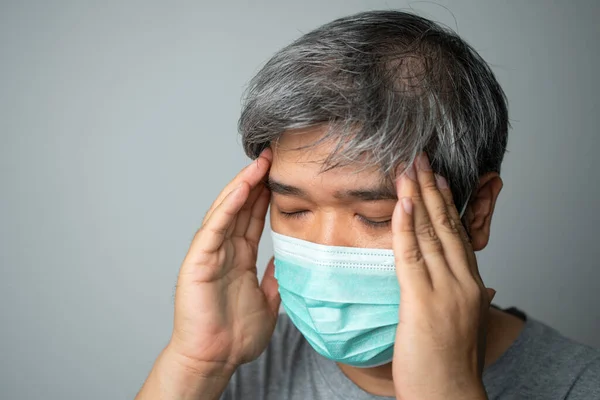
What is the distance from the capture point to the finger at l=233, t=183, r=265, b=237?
229cm

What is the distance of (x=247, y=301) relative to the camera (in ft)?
7.37

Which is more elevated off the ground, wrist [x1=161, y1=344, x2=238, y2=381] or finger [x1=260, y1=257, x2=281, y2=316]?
finger [x1=260, y1=257, x2=281, y2=316]

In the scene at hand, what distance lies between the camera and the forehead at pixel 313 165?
1810 millimetres

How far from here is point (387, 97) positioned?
5.91ft

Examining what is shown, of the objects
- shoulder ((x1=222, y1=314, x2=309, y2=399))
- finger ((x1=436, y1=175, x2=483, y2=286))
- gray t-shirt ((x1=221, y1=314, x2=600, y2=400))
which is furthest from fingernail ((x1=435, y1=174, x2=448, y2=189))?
shoulder ((x1=222, y1=314, x2=309, y2=399))

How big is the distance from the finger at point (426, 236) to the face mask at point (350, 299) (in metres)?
0.13

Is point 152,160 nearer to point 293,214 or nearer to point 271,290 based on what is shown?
point 271,290

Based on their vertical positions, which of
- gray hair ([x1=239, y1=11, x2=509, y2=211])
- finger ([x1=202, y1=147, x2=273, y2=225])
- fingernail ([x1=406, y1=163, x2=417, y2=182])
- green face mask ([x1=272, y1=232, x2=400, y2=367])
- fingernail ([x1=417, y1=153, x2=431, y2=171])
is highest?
gray hair ([x1=239, y1=11, x2=509, y2=211])

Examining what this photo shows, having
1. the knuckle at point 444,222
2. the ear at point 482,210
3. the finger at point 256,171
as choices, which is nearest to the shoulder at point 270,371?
the finger at point 256,171

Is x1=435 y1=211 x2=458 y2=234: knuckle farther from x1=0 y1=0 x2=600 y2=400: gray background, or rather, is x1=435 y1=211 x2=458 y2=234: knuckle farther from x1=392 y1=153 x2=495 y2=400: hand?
x1=0 y1=0 x2=600 y2=400: gray background

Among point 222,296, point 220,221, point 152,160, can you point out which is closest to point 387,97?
point 220,221

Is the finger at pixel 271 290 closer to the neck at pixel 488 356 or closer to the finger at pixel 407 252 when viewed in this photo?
the neck at pixel 488 356

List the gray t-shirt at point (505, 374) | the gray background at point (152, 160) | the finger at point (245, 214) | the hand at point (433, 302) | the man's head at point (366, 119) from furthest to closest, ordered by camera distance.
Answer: the gray background at point (152, 160) < the finger at point (245, 214) < the gray t-shirt at point (505, 374) < the man's head at point (366, 119) < the hand at point (433, 302)

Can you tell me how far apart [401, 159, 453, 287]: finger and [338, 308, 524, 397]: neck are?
0.52 metres
